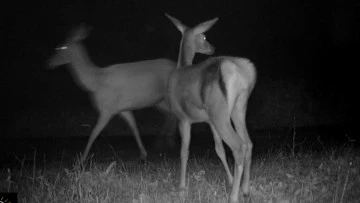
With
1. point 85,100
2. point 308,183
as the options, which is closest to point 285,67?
point 85,100

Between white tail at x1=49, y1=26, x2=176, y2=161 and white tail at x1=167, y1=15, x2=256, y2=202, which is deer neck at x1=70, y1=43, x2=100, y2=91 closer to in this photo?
white tail at x1=49, y1=26, x2=176, y2=161

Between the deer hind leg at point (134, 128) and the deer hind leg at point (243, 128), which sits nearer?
the deer hind leg at point (243, 128)

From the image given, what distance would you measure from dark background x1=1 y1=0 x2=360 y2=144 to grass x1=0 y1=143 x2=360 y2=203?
5.02 metres

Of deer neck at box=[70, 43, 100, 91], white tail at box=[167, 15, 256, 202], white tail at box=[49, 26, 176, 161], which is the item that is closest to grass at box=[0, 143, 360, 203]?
white tail at box=[167, 15, 256, 202]

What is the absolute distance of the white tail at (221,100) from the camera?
569 centimetres

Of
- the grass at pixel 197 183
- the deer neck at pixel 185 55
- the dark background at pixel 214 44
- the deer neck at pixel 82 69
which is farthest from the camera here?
the dark background at pixel 214 44

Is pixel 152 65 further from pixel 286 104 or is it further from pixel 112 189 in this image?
pixel 286 104

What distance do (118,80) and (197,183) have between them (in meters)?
3.71

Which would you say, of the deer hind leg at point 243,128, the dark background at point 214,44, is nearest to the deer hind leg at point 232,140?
the deer hind leg at point 243,128

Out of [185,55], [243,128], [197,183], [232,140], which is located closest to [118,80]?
[185,55]

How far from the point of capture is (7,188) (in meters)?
6.22

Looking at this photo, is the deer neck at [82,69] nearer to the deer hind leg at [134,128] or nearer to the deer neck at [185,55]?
the deer hind leg at [134,128]

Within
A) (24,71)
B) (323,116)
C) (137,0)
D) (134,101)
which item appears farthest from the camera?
(137,0)

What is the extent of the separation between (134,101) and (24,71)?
8911 mm
